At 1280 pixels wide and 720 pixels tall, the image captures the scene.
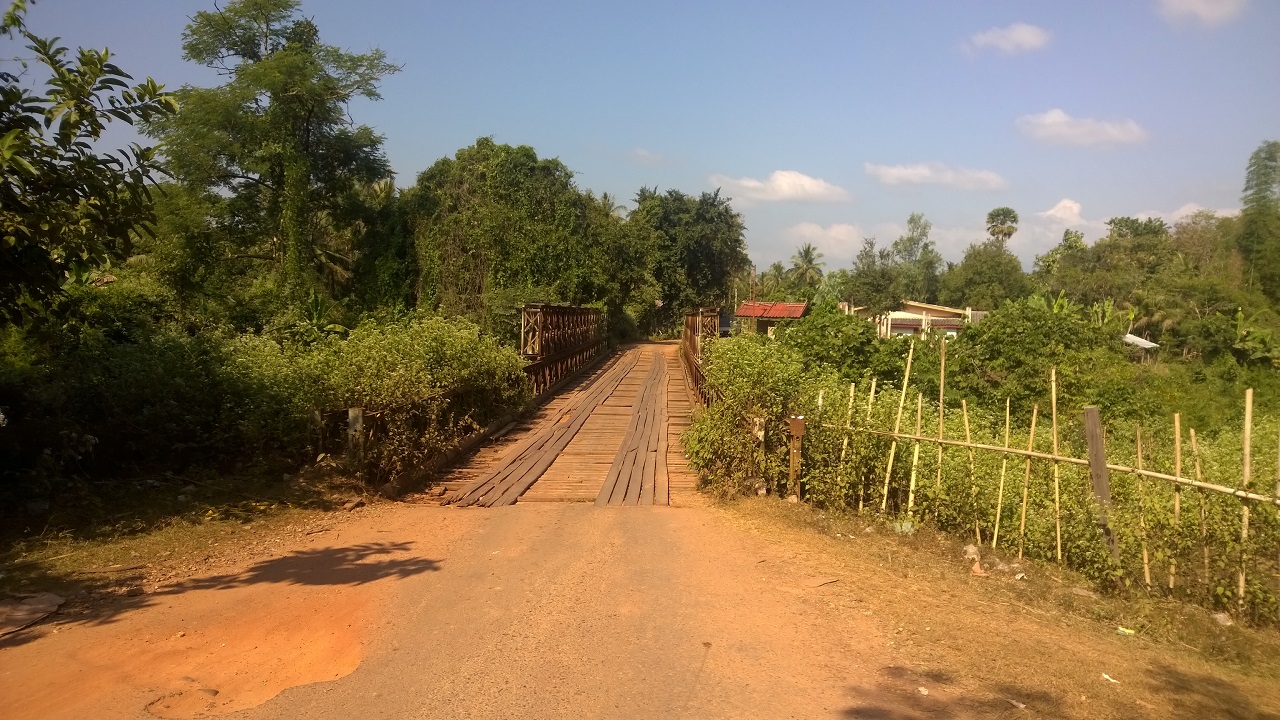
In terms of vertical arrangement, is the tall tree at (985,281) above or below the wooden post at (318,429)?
above

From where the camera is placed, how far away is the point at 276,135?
25.7m

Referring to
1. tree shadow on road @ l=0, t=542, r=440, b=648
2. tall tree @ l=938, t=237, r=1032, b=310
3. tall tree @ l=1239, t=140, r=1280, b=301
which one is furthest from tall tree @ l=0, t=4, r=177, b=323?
tall tree @ l=938, t=237, r=1032, b=310

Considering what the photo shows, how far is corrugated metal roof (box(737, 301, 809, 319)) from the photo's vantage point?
88.2 ft

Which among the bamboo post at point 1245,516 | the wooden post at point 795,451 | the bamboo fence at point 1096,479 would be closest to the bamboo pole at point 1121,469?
the bamboo fence at point 1096,479

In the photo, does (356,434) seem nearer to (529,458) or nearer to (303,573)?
(303,573)

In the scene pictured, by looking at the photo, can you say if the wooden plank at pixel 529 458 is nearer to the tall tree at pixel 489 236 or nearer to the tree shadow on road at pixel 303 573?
the tree shadow on road at pixel 303 573

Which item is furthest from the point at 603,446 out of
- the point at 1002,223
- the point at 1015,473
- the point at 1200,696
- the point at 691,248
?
the point at 1002,223

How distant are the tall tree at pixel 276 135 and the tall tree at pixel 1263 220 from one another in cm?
3296

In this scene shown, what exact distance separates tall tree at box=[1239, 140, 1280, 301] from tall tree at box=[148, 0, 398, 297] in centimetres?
3296

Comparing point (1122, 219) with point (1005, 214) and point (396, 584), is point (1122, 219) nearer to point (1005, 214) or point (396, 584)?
point (1005, 214)

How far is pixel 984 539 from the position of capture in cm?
704

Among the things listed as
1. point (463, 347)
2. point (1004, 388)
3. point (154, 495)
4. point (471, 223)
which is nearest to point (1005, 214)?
point (471, 223)

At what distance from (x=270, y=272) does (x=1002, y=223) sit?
73998 mm

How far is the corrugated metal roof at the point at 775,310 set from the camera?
2689 cm
